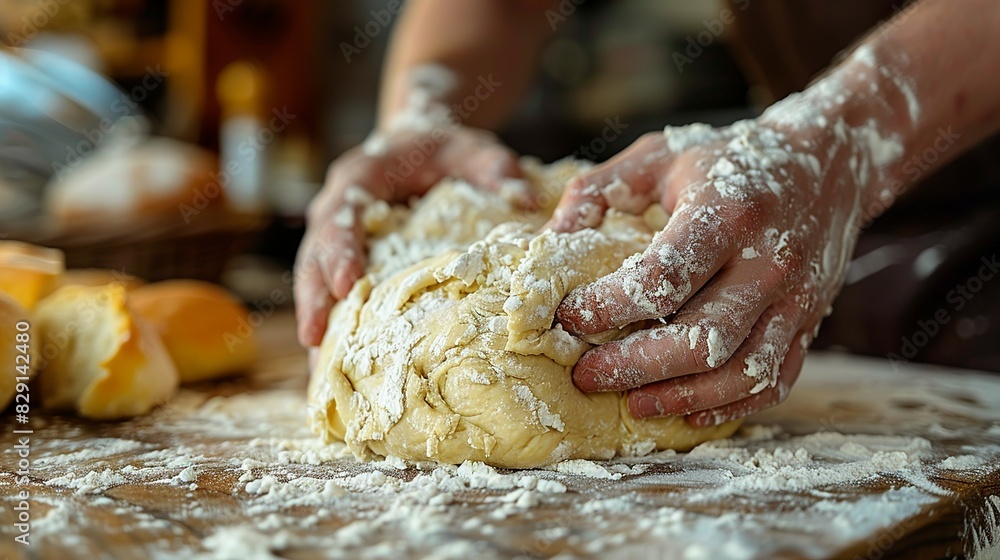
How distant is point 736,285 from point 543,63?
3.74m

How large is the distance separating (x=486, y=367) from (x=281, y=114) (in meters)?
4.86

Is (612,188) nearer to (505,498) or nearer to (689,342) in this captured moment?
(689,342)

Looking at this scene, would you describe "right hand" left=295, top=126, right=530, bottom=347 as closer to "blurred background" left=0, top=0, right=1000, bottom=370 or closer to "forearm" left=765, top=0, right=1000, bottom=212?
"forearm" left=765, top=0, right=1000, bottom=212

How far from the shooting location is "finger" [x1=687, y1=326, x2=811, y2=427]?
1100mm

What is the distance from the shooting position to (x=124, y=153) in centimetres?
255

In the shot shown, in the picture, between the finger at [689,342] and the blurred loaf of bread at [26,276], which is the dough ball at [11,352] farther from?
the finger at [689,342]

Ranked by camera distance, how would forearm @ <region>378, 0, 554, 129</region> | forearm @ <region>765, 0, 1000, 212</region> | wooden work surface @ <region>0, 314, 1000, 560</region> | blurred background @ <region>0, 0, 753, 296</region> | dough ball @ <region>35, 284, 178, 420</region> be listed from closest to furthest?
wooden work surface @ <region>0, 314, 1000, 560</region> < forearm @ <region>765, 0, 1000, 212</region> < dough ball @ <region>35, 284, 178, 420</region> < forearm @ <region>378, 0, 554, 129</region> < blurred background @ <region>0, 0, 753, 296</region>

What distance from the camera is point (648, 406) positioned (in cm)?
106

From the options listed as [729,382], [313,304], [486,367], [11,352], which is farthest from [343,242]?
[729,382]

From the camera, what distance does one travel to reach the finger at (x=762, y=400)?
1.10 metres

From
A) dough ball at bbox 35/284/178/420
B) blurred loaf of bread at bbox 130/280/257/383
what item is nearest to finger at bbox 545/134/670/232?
dough ball at bbox 35/284/178/420

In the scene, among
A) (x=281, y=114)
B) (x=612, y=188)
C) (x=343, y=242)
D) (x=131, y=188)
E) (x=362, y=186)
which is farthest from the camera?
(x=281, y=114)

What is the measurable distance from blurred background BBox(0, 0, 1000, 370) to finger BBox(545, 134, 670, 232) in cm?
106

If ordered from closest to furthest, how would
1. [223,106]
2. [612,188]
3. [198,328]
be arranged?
[612,188] → [198,328] → [223,106]
